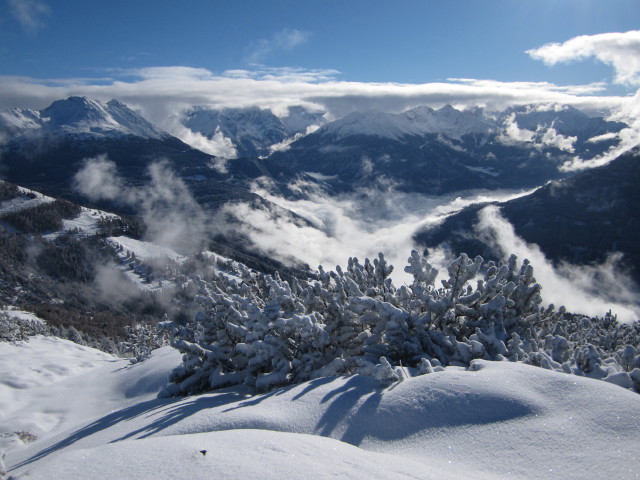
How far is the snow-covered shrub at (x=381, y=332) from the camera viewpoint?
12.9 meters

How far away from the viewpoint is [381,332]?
14.6 meters

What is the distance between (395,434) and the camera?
8.34m

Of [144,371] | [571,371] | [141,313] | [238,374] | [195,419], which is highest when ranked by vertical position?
[571,371]

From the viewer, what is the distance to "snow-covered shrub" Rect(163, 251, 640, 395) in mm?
12867

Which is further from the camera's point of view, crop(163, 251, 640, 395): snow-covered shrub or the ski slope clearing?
crop(163, 251, 640, 395): snow-covered shrub

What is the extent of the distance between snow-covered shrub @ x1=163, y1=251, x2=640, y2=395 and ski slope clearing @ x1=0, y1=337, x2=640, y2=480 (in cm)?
169

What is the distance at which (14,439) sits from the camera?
17953 millimetres

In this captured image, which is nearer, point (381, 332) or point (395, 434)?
point (395, 434)

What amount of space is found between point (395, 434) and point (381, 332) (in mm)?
6299

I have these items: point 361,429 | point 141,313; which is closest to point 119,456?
point 361,429

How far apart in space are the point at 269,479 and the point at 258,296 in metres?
19.0

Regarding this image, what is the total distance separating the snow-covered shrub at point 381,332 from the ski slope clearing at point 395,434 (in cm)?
169

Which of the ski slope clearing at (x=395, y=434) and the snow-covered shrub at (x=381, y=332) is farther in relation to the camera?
the snow-covered shrub at (x=381, y=332)

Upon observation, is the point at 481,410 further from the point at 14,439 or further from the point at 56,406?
the point at 56,406
